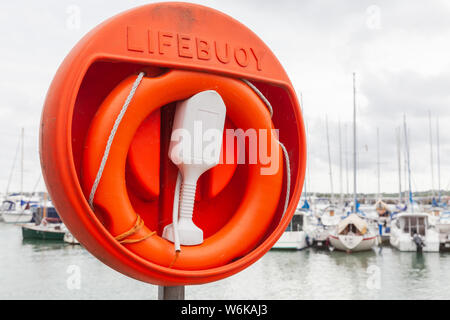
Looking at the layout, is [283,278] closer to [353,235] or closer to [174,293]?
[353,235]

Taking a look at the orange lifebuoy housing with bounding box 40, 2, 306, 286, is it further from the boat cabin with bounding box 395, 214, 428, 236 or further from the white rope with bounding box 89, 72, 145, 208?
the boat cabin with bounding box 395, 214, 428, 236

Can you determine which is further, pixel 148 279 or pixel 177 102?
pixel 177 102

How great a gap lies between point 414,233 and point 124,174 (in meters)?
11.9

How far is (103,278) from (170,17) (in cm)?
824

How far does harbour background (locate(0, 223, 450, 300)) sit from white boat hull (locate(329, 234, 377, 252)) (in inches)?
6.8

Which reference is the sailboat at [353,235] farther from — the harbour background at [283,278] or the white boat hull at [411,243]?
the white boat hull at [411,243]

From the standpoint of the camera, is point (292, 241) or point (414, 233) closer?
point (292, 241)

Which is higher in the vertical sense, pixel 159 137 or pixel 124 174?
pixel 159 137

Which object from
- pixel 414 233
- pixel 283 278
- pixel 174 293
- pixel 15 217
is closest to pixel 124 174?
pixel 174 293

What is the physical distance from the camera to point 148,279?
104cm

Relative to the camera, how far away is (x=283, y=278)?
27.7 feet

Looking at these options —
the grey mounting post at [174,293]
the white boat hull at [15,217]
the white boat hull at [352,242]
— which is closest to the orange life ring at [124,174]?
the grey mounting post at [174,293]
